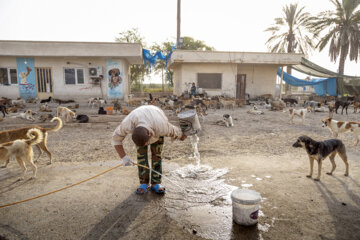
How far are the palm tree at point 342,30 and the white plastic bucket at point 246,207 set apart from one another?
79.9 ft

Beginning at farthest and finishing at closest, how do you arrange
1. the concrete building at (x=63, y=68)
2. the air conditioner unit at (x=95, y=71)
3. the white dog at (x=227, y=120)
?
the air conditioner unit at (x=95, y=71) < the concrete building at (x=63, y=68) < the white dog at (x=227, y=120)

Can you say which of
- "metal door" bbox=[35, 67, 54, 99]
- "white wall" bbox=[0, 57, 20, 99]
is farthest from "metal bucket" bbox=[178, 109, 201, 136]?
"white wall" bbox=[0, 57, 20, 99]

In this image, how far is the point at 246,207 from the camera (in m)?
2.31

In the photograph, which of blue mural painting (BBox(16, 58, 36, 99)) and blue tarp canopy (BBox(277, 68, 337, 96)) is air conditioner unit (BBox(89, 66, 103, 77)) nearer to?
blue mural painting (BBox(16, 58, 36, 99))

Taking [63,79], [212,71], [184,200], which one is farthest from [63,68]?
[184,200]

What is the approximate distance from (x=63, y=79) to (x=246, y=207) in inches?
642

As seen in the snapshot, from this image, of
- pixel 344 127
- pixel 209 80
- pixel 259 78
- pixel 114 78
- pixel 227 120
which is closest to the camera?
pixel 344 127

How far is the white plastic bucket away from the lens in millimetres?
2254

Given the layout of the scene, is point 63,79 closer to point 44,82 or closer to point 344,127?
point 44,82

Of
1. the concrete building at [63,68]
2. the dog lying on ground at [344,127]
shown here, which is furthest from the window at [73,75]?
the dog lying on ground at [344,127]

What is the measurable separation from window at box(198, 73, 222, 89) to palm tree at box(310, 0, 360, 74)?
1291 centimetres

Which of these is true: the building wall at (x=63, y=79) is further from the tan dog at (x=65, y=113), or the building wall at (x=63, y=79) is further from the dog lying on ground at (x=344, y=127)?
the dog lying on ground at (x=344, y=127)

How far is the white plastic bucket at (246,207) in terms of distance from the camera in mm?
2254

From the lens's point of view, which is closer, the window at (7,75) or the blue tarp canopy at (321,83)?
the window at (7,75)
